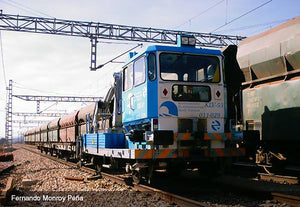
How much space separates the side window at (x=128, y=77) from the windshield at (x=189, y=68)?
129 cm

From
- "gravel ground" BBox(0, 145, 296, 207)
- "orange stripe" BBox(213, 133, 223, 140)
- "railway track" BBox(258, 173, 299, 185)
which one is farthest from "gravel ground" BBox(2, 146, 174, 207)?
"railway track" BBox(258, 173, 299, 185)

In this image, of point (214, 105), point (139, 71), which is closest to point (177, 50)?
point (139, 71)

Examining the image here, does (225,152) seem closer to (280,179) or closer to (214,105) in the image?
(214,105)

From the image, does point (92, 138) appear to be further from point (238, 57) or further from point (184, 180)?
point (238, 57)

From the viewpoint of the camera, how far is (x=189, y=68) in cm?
796

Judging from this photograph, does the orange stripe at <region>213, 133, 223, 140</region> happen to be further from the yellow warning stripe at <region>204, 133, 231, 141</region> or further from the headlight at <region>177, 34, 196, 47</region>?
the headlight at <region>177, 34, 196, 47</region>

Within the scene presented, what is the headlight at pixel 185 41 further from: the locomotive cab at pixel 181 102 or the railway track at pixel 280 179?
the railway track at pixel 280 179

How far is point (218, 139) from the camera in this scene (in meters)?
7.60

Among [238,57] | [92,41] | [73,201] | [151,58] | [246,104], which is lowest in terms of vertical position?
[73,201]

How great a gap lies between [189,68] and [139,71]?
124 cm

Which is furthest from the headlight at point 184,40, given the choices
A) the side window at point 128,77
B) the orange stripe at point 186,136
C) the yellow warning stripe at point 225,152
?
the yellow warning stripe at point 225,152

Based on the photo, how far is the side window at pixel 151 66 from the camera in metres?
7.58

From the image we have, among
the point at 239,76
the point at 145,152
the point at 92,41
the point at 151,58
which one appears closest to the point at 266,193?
the point at 145,152

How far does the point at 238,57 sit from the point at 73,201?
7.05m
